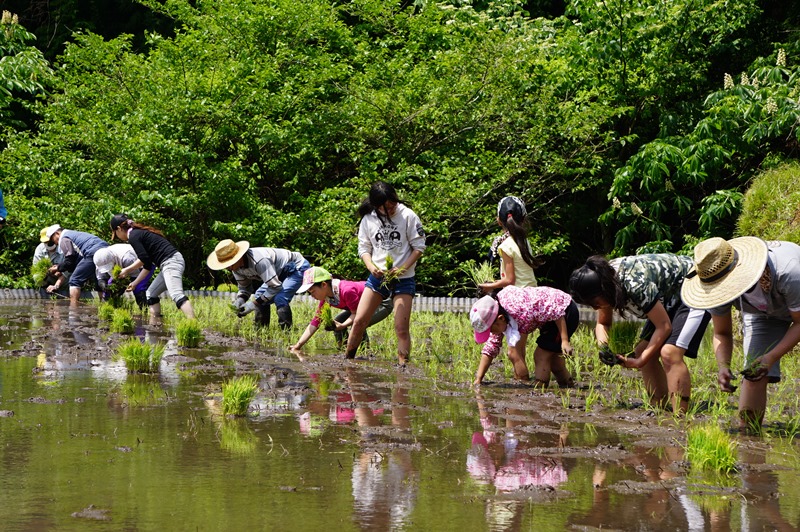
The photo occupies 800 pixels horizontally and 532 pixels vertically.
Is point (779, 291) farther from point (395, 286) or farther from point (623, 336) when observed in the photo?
point (395, 286)

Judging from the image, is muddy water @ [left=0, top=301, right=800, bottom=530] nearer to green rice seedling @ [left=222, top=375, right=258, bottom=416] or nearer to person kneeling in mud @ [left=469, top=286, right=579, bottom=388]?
green rice seedling @ [left=222, top=375, right=258, bottom=416]

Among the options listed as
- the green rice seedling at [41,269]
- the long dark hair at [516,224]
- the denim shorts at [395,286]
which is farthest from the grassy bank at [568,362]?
the green rice seedling at [41,269]

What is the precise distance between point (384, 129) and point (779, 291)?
46.2ft

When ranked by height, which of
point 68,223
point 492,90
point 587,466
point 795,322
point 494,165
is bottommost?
point 587,466

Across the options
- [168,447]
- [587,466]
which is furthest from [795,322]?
[168,447]

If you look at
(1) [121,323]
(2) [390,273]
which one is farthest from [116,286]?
(2) [390,273]

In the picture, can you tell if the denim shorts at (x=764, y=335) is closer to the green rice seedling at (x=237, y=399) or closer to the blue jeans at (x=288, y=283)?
the green rice seedling at (x=237, y=399)

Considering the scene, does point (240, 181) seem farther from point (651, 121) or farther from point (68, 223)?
point (651, 121)

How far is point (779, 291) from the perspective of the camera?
555 cm

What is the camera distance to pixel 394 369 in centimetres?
868

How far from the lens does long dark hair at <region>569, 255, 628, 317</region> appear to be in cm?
598

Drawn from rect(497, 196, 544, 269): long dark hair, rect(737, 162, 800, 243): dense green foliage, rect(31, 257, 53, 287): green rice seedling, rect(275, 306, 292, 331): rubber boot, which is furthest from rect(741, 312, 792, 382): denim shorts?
rect(31, 257, 53, 287): green rice seedling

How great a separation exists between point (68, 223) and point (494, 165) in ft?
26.5

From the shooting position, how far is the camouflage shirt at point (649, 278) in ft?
20.2
